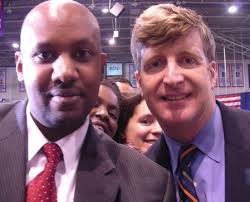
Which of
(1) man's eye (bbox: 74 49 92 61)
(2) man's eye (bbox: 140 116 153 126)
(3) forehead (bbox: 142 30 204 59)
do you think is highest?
(3) forehead (bbox: 142 30 204 59)

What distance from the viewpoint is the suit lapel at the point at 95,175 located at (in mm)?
1219

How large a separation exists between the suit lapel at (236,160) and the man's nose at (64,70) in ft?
2.31

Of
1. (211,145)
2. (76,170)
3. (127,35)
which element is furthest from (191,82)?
(127,35)

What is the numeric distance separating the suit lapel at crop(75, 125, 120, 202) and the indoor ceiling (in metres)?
6.61

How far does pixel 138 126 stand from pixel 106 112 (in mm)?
284

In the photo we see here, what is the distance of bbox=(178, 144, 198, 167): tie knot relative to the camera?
1.56 m

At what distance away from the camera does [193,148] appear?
1586mm

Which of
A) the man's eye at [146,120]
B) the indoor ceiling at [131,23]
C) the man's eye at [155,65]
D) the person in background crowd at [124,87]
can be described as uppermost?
the indoor ceiling at [131,23]

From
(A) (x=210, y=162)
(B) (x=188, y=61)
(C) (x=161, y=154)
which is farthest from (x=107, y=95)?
(A) (x=210, y=162)

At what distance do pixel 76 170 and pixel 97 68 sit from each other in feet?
1.12

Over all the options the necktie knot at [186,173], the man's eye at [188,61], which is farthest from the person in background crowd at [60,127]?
the man's eye at [188,61]

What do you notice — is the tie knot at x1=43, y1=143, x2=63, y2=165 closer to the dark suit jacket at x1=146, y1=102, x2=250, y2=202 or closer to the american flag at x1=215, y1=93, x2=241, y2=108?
the dark suit jacket at x1=146, y1=102, x2=250, y2=202

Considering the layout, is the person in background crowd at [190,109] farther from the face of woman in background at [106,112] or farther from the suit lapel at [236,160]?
the face of woman in background at [106,112]

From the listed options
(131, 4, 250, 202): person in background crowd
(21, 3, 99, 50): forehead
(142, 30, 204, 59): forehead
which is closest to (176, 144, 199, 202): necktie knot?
(131, 4, 250, 202): person in background crowd
